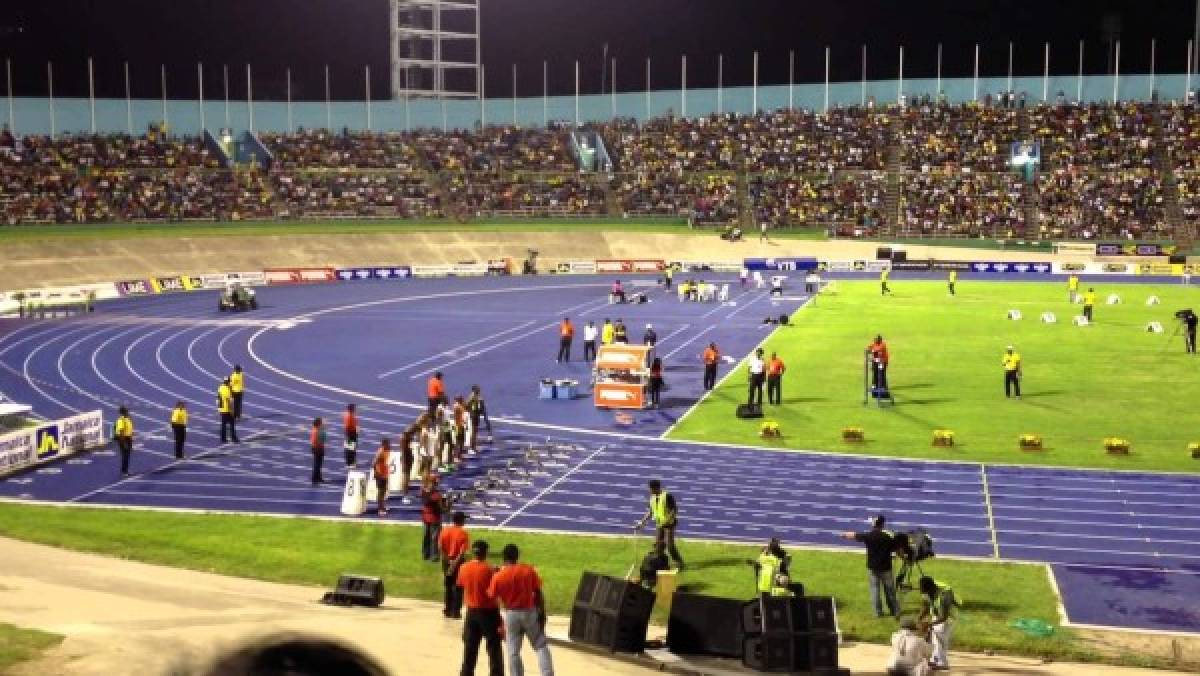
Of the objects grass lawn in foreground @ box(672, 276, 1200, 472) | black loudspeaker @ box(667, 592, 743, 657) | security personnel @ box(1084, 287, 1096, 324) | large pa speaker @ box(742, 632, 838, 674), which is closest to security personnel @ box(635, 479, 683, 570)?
black loudspeaker @ box(667, 592, 743, 657)

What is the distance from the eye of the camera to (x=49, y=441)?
27578 millimetres

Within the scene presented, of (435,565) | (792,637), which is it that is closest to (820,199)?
(435,565)

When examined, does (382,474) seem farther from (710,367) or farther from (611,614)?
(710,367)

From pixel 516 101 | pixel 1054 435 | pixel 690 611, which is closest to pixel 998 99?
pixel 516 101

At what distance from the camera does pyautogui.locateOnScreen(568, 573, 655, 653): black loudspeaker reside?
14.9 meters

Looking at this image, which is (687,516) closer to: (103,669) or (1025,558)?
(1025,558)

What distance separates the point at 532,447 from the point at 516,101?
80.6m

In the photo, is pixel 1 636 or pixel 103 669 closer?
pixel 103 669

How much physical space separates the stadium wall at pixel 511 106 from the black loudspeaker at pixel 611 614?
81.5 metres

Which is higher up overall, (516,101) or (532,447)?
(516,101)

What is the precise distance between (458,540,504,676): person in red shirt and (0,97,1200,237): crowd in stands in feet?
231

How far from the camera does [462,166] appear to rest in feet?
319

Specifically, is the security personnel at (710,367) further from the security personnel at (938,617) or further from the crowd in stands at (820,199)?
the crowd in stands at (820,199)

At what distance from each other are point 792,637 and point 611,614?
210cm
